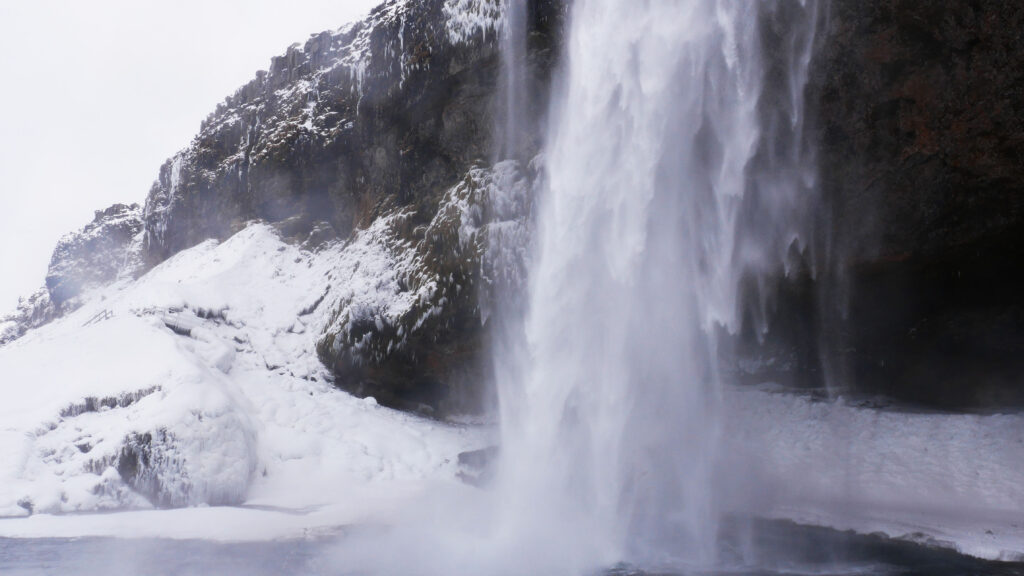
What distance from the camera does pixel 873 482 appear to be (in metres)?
13.9

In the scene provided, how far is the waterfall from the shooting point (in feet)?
44.2

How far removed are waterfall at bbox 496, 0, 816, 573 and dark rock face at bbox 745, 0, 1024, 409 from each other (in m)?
0.94

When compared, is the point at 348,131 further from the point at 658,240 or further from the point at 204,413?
the point at 658,240

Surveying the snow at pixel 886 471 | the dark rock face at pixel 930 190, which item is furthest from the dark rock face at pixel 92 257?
the dark rock face at pixel 930 190

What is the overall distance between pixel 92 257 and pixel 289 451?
35.5m

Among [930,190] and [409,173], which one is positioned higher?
[409,173]

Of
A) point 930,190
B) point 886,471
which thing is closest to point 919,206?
point 930,190

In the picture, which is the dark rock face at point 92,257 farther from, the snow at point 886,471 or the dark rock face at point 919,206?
the dark rock face at point 919,206

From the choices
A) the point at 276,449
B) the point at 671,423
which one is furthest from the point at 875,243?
the point at 276,449

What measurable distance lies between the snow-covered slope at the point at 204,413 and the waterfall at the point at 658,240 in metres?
4.56

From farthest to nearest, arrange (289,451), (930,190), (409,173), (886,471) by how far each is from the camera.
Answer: (409,173)
(289,451)
(886,471)
(930,190)

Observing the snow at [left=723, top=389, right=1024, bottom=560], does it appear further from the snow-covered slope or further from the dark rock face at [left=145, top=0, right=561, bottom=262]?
the dark rock face at [left=145, top=0, right=561, bottom=262]

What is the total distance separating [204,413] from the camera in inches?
579

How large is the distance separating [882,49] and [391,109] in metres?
14.9
